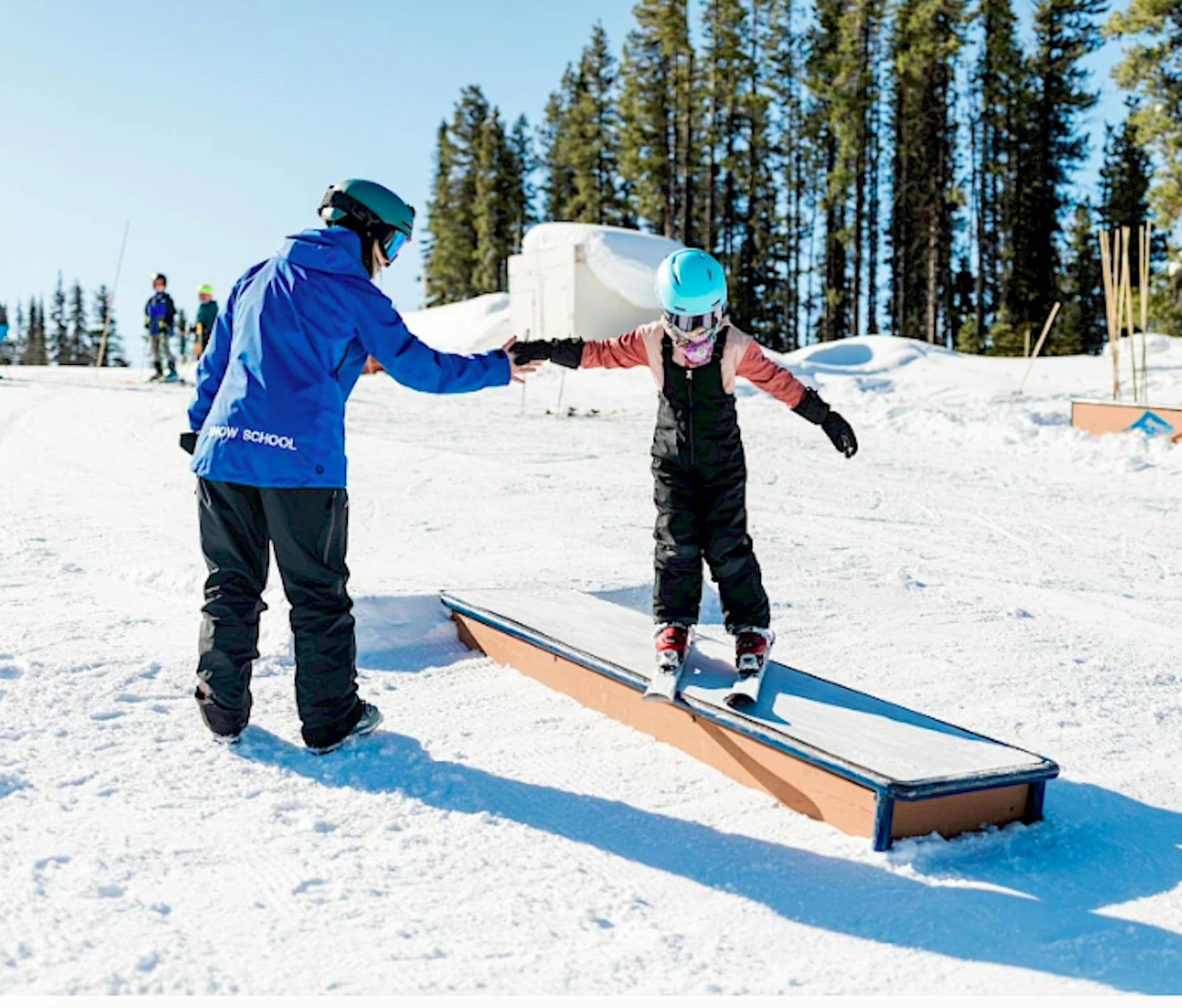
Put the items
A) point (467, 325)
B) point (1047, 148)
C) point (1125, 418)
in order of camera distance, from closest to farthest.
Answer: point (1125, 418) < point (467, 325) < point (1047, 148)

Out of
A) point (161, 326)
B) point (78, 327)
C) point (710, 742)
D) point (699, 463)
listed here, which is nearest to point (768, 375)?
point (699, 463)

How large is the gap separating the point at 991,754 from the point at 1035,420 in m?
12.2

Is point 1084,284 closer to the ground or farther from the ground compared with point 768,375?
farther from the ground

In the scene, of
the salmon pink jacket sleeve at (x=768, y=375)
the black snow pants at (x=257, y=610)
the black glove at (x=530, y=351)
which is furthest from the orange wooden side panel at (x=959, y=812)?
the black glove at (x=530, y=351)

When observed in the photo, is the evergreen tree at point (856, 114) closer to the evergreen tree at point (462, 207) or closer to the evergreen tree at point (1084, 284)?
the evergreen tree at point (1084, 284)

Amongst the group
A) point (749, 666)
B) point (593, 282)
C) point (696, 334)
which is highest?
point (593, 282)

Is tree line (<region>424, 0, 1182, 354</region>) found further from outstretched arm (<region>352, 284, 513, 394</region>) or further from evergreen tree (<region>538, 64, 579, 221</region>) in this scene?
outstretched arm (<region>352, 284, 513, 394</region>)

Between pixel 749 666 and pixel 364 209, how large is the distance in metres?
1.98

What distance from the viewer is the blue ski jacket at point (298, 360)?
136 inches

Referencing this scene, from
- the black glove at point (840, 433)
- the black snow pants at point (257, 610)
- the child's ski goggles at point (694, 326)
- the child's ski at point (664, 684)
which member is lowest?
the child's ski at point (664, 684)

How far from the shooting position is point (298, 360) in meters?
3.50

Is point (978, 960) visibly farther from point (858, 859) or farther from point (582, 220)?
point (582, 220)

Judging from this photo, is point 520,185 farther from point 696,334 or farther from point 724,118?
point 696,334

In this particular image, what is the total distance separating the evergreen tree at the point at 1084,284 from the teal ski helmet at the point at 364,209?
38792mm
